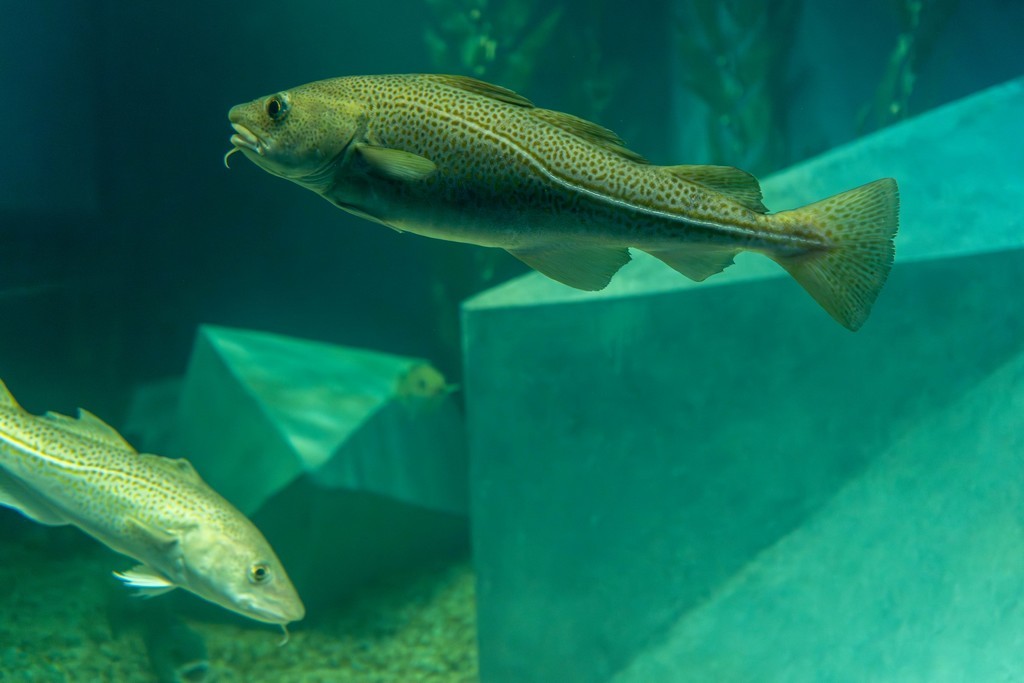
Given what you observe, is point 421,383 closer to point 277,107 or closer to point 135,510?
point 135,510

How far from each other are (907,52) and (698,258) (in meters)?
6.76

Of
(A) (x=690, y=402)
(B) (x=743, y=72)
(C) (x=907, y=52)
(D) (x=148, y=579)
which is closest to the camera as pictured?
(D) (x=148, y=579)

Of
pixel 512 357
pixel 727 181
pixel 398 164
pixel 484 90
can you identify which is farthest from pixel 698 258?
pixel 512 357

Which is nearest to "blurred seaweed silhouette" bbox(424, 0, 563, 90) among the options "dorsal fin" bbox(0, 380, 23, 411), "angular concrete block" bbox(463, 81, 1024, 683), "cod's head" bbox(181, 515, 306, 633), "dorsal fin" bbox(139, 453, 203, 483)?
"angular concrete block" bbox(463, 81, 1024, 683)

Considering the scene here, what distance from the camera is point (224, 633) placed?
538 centimetres

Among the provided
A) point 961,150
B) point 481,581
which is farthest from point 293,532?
point 961,150

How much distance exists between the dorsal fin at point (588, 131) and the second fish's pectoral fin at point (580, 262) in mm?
246

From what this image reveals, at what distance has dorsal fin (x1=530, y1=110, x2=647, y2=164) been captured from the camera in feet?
5.77

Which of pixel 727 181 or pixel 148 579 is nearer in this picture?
pixel 727 181

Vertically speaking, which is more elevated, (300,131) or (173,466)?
(300,131)

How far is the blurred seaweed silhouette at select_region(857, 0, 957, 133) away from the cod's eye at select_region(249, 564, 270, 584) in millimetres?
7160

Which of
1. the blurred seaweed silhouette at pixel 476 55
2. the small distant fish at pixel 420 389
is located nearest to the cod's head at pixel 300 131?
the small distant fish at pixel 420 389

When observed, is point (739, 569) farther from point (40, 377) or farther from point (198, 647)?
point (40, 377)

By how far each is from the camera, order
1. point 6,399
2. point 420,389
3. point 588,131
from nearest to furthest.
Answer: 1. point 588,131
2. point 6,399
3. point 420,389
